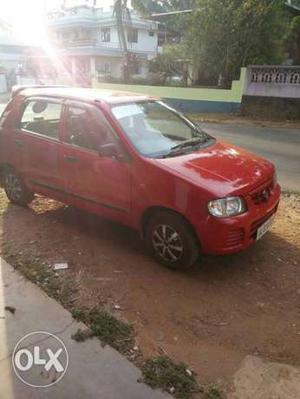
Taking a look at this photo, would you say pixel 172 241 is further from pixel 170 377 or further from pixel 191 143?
pixel 170 377

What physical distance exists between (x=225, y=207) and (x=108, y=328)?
1.48 meters

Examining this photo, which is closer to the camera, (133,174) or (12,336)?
(12,336)

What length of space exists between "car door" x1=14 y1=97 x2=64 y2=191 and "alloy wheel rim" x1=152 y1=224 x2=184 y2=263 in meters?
1.53

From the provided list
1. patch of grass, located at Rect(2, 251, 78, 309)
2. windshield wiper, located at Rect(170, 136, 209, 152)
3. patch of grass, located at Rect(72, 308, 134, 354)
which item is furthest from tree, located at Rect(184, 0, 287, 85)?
patch of grass, located at Rect(72, 308, 134, 354)

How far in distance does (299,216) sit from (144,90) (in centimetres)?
1838

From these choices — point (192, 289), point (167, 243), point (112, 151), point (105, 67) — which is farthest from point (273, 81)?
point (105, 67)

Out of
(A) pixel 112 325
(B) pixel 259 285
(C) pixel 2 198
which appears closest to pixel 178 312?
(A) pixel 112 325

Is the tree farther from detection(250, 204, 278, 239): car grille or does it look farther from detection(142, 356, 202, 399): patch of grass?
detection(142, 356, 202, 399): patch of grass

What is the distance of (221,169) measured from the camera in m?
4.16

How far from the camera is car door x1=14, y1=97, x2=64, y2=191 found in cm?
510

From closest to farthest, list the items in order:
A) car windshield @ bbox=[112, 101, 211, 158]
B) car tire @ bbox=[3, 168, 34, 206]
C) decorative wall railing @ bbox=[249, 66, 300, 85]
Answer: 1. car windshield @ bbox=[112, 101, 211, 158]
2. car tire @ bbox=[3, 168, 34, 206]
3. decorative wall railing @ bbox=[249, 66, 300, 85]

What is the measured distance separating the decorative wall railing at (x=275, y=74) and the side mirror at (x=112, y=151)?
44.6 feet

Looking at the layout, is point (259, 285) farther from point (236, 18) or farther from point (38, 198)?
A: point (236, 18)

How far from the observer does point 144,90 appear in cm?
2273
